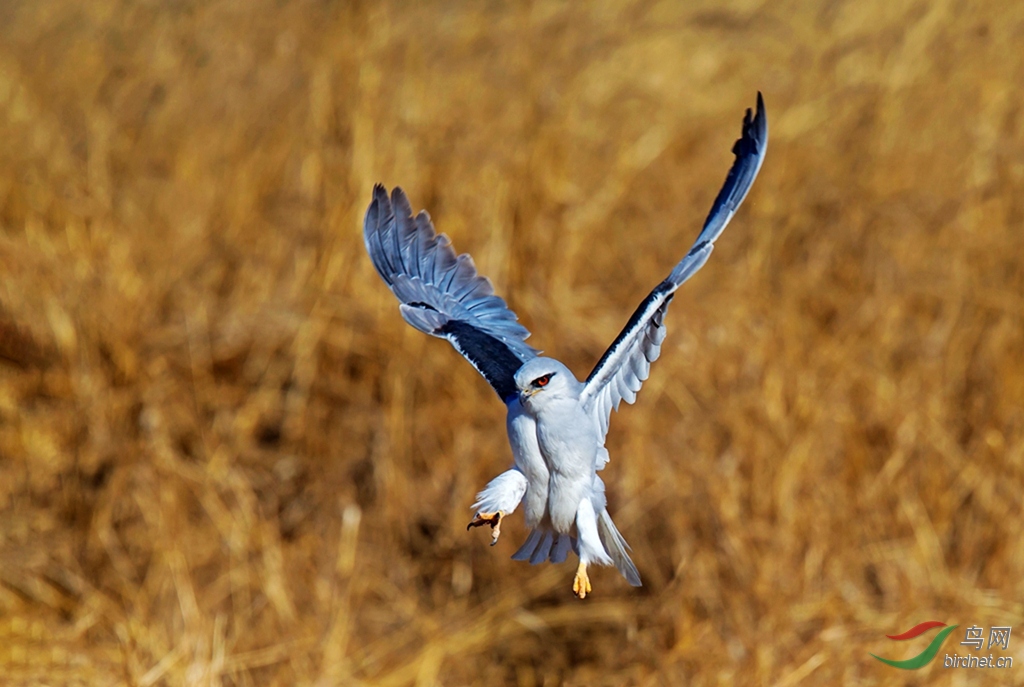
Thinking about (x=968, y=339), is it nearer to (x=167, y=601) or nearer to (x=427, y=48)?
(x=427, y=48)

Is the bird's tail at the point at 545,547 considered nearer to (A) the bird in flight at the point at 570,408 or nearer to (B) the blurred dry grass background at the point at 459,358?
(A) the bird in flight at the point at 570,408

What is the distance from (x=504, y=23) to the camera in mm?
6582

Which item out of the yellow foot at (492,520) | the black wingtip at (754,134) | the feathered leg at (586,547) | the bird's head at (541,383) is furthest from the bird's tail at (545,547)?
the black wingtip at (754,134)

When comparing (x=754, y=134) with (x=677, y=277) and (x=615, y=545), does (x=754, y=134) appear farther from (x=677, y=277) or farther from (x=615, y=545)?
(x=615, y=545)

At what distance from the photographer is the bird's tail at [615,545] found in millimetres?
2662

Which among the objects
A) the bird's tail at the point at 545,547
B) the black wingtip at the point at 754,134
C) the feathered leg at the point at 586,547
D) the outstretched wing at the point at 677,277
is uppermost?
the black wingtip at the point at 754,134

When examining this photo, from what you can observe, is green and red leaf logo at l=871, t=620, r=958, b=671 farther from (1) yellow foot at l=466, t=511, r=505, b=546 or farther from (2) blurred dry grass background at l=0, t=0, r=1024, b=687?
A: (1) yellow foot at l=466, t=511, r=505, b=546

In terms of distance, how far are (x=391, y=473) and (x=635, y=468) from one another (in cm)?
129

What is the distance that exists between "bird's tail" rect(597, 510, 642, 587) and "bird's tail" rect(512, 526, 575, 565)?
0.30ft

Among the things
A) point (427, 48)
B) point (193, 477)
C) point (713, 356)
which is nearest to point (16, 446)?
point (193, 477)

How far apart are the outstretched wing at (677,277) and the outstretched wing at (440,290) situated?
29 centimetres

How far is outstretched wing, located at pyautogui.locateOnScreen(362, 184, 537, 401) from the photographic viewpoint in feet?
9.37

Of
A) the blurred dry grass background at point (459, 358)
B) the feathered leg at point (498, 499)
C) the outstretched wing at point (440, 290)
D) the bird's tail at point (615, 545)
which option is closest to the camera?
the feathered leg at point (498, 499)

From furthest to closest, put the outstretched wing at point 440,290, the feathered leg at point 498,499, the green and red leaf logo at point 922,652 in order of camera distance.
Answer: the green and red leaf logo at point 922,652 < the outstretched wing at point 440,290 < the feathered leg at point 498,499
